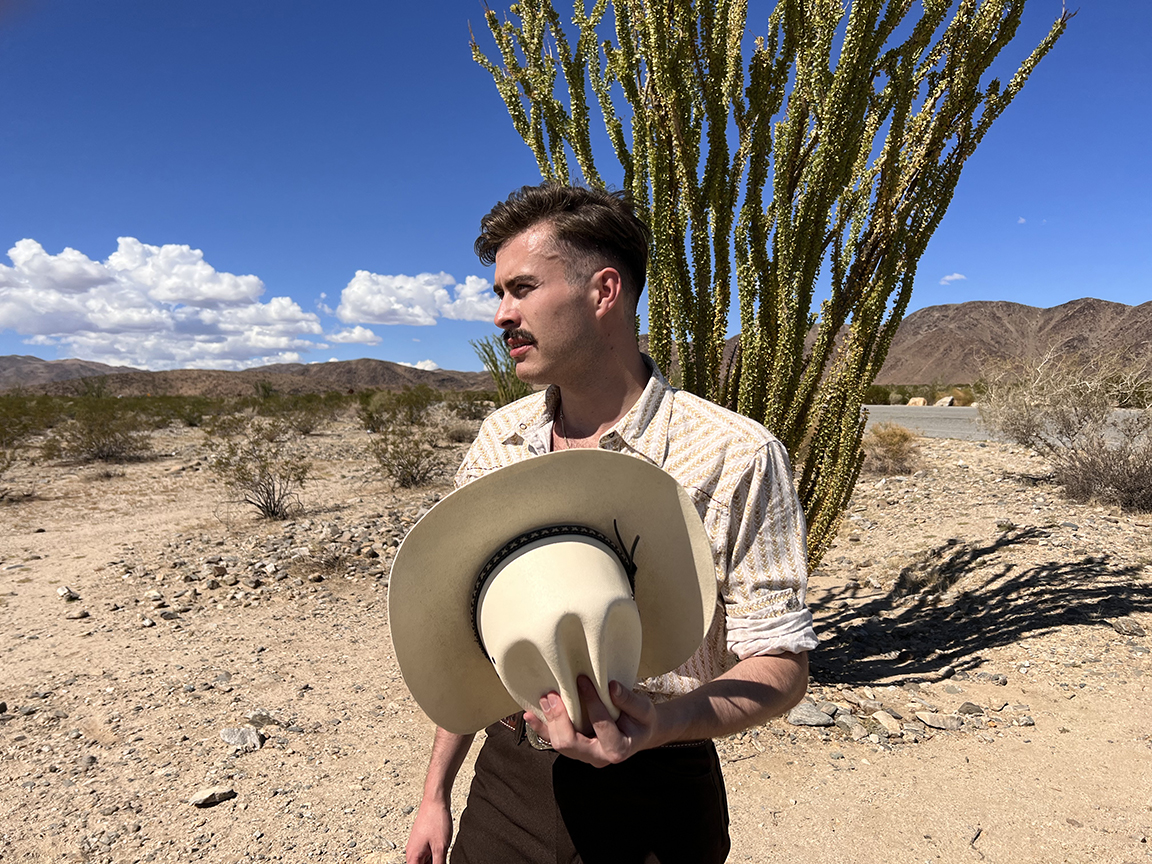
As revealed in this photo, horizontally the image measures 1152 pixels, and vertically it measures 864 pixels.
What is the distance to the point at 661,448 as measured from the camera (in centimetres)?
134

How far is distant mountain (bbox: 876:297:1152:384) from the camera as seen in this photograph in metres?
96.8

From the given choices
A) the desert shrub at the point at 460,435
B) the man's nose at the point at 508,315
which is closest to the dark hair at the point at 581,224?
the man's nose at the point at 508,315

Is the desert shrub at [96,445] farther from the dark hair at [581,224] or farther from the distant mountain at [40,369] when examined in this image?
the distant mountain at [40,369]

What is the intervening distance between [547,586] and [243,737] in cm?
374

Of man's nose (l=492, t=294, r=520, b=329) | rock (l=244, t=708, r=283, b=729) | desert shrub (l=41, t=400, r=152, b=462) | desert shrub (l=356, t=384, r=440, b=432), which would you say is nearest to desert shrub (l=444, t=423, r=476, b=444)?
desert shrub (l=356, t=384, r=440, b=432)

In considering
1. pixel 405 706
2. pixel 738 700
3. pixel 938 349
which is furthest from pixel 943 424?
pixel 938 349

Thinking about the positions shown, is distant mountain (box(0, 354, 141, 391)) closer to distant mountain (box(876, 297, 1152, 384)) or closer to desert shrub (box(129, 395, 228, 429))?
desert shrub (box(129, 395, 228, 429))

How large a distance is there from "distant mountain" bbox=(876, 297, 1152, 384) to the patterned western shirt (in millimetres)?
99801

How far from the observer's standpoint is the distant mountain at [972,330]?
318 feet

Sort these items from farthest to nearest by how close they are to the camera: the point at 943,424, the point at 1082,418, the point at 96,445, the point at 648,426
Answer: the point at 943,424 → the point at 96,445 → the point at 1082,418 → the point at 648,426

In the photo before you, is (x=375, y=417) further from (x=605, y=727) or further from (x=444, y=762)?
(x=605, y=727)

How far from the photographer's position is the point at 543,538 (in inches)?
38.4

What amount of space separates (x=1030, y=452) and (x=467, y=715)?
14.4 meters

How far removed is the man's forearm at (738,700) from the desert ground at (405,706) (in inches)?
→ 90.5
